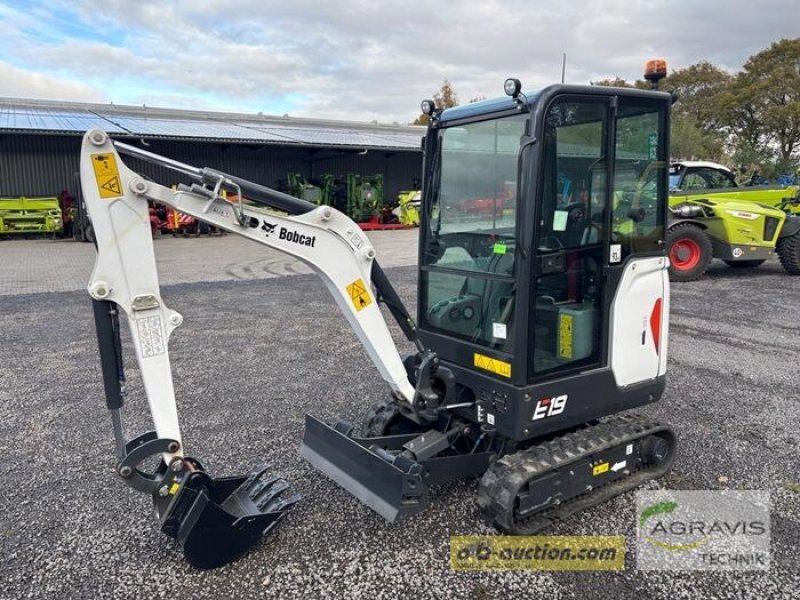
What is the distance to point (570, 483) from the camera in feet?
11.3

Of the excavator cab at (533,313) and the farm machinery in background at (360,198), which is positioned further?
the farm machinery in background at (360,198)

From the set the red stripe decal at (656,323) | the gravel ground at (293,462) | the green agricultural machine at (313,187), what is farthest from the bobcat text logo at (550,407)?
the green agricultural machine at (313,187)

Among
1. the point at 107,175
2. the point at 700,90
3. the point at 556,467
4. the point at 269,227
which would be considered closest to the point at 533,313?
the point at 556,467

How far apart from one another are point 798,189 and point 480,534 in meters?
15.0

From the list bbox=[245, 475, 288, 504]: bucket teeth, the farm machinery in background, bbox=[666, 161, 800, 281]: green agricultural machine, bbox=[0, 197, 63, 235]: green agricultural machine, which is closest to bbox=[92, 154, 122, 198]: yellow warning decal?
bbox=[245, 475, 288, 504]: bucket teeth

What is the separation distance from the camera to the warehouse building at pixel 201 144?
20500 mm

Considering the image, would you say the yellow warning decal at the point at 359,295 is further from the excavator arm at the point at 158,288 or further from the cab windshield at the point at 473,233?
the cab windshield at the point at 473,233

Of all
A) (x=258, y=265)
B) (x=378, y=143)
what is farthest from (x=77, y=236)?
(x=378, y=143)

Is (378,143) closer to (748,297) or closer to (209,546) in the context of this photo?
(748,297)

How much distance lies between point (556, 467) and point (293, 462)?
1.81 meters

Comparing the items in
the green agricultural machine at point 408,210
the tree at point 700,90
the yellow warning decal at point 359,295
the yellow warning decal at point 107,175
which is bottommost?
the yellow warning decal at point 359,295

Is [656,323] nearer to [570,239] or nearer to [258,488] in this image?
[570,239]

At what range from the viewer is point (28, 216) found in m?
19.2

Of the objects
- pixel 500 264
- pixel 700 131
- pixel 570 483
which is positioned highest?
pixel 700 131
